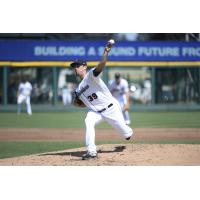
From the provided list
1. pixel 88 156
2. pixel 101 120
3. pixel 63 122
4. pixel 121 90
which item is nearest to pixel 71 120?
pixel 63 122

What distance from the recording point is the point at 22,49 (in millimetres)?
10602

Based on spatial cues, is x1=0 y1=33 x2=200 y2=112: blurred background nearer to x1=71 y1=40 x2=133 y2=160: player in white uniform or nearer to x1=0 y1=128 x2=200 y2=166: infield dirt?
x1=0 y1=128 x2=200 y2=166: infield dirt

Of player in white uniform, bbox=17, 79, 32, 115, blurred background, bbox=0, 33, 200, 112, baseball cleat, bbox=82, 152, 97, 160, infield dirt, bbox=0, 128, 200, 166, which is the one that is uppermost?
blurred background, bbox=0, 33, 200, 112

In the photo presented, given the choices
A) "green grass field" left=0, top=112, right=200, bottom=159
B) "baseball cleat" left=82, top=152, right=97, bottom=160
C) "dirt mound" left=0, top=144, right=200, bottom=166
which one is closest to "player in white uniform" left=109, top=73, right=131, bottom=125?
"green grass field" left=0, top=112, right=200, bottom=159

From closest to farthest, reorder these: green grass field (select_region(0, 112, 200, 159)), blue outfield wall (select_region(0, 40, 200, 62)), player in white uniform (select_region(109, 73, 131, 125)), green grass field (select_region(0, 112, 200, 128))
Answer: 1. green grass field (select_region(0, 112, 200, 159))
2. blue outfield wall (select_region(0, 40, 200, 62))
3. green grass field (select_region(0, 112, 200, 128))
4. player in white uniform (select_region(109, 73, 131, 125))

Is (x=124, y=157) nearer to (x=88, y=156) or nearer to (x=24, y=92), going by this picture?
(x=88, y=156)

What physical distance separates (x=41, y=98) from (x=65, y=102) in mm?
477

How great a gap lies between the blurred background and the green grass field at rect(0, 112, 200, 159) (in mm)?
417

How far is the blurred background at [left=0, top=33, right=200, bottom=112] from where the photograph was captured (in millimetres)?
10055

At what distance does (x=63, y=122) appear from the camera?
528 inches

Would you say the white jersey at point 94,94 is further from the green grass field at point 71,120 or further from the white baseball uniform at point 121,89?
the white baseball uniform at point 121,89
